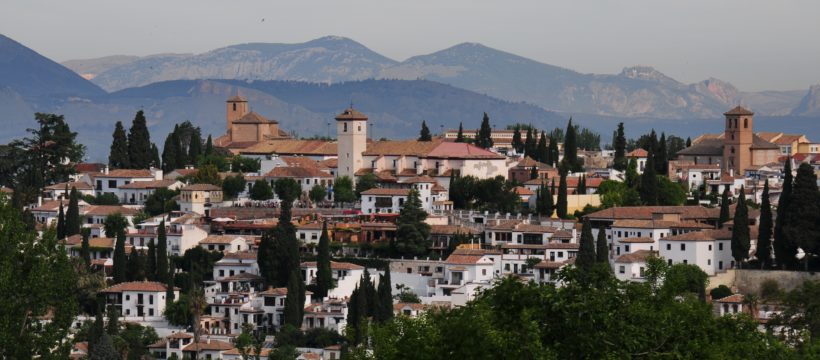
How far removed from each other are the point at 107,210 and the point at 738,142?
2919 cm

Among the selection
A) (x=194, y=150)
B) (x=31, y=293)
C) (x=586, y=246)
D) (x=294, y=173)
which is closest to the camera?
(x=31, y=293)

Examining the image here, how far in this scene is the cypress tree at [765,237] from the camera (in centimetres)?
5709

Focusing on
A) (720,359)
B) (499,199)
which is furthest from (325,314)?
(720,359)

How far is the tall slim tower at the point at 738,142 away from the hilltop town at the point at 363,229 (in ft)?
0.37

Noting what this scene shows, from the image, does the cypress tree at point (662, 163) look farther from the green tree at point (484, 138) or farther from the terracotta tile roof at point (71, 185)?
the terracotta tile roof at point (71, 185)

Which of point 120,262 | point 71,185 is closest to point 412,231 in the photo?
point 120,262

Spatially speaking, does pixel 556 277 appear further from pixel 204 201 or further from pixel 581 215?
pixel 204 201

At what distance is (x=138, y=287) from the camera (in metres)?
57.7

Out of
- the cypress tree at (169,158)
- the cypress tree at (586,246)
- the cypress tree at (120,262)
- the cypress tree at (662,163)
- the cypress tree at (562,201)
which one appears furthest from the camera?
the cypress tree at (169,158)

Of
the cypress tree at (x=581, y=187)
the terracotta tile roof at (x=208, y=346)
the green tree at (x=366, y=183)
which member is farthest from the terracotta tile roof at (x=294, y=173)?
the terracotta tile roof at (x=208, y=346)

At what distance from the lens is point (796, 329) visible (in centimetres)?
4662

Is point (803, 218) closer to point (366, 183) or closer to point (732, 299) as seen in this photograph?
point (732, 299)

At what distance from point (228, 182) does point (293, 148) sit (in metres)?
10.1

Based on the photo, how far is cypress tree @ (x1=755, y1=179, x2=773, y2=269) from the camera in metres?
57.1
